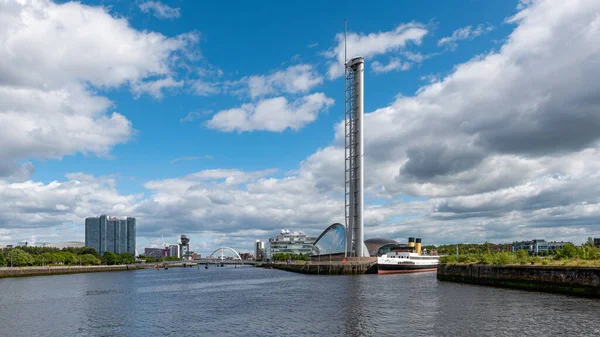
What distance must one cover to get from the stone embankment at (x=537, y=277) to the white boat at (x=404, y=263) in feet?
147

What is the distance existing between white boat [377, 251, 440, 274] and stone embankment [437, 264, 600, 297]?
44.9 meters

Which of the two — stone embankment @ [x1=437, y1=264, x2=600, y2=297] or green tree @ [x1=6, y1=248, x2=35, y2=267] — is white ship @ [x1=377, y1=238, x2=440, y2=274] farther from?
green tree @ [x1=6, y1=248, x2=35, y2=267]

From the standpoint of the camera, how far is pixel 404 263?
490ft

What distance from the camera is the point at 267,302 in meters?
66.4

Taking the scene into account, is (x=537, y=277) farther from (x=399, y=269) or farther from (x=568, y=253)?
(x=399, y=269)

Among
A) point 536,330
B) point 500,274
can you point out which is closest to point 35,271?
point 500,274

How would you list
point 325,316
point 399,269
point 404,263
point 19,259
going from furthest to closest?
point 19,259
point 404,263
point 399,269
point 325,316

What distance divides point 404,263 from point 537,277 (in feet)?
267

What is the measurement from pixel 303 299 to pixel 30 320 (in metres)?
33.3

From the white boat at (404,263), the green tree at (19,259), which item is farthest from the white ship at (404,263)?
the green tree at (19,259)

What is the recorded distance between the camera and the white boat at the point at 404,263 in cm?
14175

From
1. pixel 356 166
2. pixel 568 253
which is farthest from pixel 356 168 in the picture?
pixel 568 253

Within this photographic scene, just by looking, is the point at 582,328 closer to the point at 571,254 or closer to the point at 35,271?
the point at 571,254

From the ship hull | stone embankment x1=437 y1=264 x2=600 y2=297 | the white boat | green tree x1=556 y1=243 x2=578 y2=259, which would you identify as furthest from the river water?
the white boat
